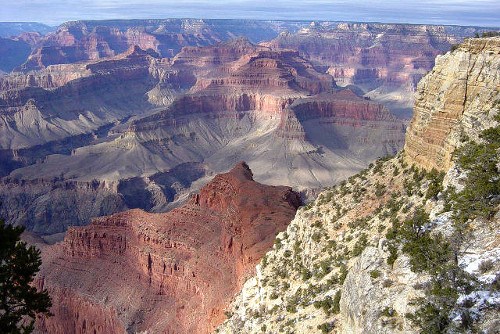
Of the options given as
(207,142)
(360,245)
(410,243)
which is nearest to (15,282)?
(360,245)

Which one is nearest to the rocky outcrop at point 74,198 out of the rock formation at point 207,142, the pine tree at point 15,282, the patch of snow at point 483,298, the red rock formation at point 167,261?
the rock formation at point 207,142

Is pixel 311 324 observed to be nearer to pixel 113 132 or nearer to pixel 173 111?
pixel 173 111

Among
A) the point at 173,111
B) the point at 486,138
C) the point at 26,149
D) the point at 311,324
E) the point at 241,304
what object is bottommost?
the point at 26,149

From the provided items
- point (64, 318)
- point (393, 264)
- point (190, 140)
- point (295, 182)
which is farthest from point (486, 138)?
point (190, 140)

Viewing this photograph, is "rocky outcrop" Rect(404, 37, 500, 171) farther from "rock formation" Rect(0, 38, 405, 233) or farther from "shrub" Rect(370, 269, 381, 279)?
"rock formation" Rect(0, 38, 405, 233)

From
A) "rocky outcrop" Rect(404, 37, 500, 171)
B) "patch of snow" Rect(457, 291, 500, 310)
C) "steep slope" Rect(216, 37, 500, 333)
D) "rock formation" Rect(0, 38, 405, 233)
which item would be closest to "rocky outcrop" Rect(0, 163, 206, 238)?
"rock formation" Rect(0, 38, 405, 233)

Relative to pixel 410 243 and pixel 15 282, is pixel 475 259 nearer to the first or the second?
pixel 410 243
